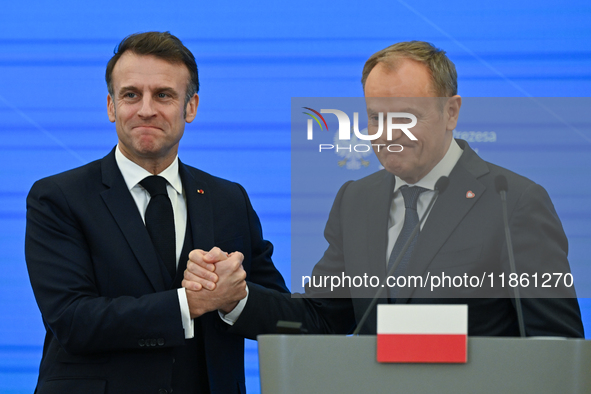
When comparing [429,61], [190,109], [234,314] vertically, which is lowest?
[234,314]

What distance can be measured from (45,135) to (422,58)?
187 centimetres

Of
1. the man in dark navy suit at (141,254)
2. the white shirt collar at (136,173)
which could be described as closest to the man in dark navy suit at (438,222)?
the man in dark navy suit at (141,254)

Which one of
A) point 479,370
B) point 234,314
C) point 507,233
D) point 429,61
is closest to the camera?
point 479,370

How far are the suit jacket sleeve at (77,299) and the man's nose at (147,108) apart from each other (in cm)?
31

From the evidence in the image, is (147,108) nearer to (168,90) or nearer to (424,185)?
(168,90)

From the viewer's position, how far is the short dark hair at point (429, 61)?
1310 millimetres

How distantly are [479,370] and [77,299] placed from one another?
1.07 metres

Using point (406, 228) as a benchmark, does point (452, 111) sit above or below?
above

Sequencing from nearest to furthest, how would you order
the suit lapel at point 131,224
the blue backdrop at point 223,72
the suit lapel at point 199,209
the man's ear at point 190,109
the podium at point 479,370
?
the podium at point 479,370
the suit lapel at point 131,224
the suit lapel at point 199,209
the man's ear at point 190,109
the blue backdrop at point 223,72

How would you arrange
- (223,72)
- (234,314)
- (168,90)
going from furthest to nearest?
1. (223,72)
2. (168,90)
3. (234,314)

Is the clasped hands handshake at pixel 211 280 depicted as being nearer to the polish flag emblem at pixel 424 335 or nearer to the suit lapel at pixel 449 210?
the suit lapel at pixel 449 210

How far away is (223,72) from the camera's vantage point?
2.64 meters

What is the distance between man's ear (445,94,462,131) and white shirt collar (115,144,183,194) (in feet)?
2.97

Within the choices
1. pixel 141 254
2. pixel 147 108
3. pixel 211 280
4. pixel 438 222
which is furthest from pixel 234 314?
pixel 438 222
